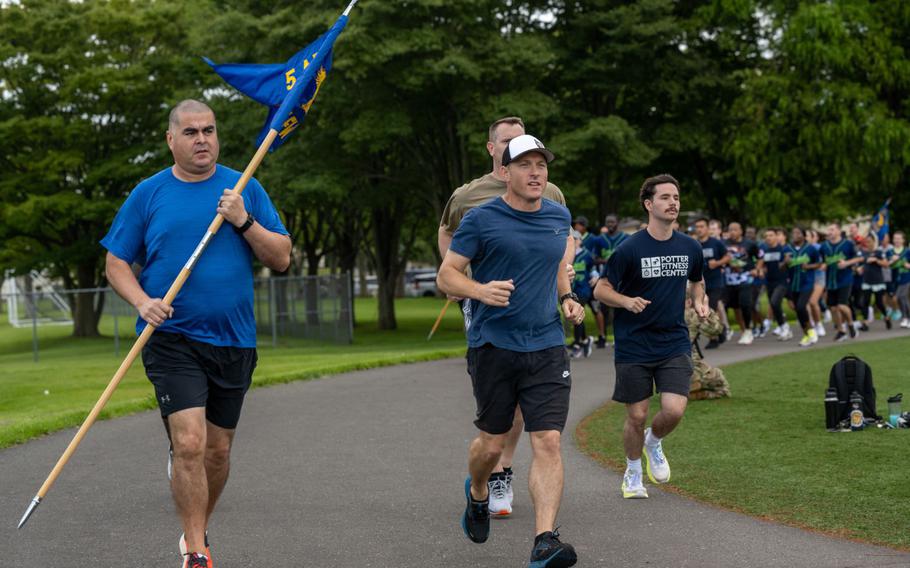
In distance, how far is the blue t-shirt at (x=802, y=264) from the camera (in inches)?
787

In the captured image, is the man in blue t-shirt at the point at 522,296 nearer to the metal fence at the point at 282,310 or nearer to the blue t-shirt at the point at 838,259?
the blue t-shirt at the point at 838,259

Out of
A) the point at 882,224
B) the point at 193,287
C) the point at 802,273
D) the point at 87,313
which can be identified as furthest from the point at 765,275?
the point at 87,313

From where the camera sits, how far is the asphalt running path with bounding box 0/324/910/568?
584 centimetres

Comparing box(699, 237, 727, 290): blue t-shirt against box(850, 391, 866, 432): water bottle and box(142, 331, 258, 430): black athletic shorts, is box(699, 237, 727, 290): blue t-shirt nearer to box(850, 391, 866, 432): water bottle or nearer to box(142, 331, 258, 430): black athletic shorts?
box(850, 391, 866, 432): water bottle

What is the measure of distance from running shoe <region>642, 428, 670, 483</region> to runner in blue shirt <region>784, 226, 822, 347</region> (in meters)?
12.8

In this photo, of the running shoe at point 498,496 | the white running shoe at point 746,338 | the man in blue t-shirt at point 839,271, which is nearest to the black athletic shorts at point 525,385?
the running shoe at point 498,496

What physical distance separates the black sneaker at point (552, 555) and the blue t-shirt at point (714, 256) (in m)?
12.7

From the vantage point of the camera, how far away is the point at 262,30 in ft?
95.1

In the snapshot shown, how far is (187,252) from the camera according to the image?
5.51 metres

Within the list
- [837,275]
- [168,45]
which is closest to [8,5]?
[168,45]

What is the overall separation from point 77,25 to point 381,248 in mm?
11679

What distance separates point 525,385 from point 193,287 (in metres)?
1.68

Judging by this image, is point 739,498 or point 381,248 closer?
point 739,498

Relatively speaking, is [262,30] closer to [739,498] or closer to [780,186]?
[780,186]
